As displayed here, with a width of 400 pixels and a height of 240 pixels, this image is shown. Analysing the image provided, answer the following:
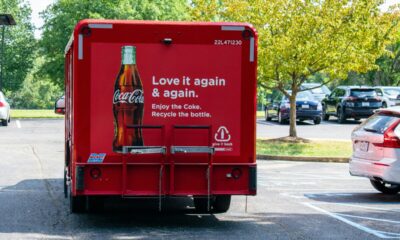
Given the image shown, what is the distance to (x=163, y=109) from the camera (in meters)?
9.78

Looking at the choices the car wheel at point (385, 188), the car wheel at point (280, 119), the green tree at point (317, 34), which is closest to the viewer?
the car wheel at point (385, 188)

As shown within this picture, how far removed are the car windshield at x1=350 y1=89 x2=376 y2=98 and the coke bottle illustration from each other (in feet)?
95.1

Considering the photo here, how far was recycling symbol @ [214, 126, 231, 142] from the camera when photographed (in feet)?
32.4

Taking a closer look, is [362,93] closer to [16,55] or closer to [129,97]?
→ [129,97]

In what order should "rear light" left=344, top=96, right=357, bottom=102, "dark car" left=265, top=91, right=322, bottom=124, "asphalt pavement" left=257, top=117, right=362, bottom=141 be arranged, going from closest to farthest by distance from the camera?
"asphalt pavement" left=257, top=117, right=362, bottom=141 → "dark car" left=265, top=91, right=322, bottom=124 → "rear light" left=344, top=96, right=357, bottom=102

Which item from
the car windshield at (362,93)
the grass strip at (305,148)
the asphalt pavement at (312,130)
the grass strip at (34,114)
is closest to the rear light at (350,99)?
the car windshield at (362,93)

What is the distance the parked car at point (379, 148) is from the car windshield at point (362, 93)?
24002mm

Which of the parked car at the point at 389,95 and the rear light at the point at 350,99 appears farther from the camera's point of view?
the parked car at the point at 389,95

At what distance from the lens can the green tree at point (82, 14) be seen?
55188mm

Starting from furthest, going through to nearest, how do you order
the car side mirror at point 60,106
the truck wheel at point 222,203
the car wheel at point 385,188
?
the car wheel at point 385,188 → the car side mirror at point 60,106 → the truck wheel at point 222,203

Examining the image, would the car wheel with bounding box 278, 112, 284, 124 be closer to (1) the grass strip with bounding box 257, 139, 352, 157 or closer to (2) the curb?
(1) the grass strip with bounding box 257, 139, 352, 157

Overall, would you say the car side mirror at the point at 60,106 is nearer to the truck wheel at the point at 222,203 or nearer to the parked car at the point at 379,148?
the truck wheel at the point at 222,203

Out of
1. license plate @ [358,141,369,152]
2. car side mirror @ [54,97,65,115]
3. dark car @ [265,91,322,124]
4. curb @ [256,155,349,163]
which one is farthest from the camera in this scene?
dark car @ [265,91,322,124]

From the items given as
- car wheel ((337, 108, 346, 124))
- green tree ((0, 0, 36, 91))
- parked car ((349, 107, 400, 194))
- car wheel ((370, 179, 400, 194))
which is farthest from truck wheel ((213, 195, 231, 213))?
green tree ((0, 0, 36, 91))
